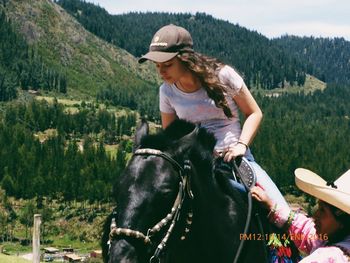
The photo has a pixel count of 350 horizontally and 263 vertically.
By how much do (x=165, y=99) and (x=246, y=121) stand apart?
2.31 ft

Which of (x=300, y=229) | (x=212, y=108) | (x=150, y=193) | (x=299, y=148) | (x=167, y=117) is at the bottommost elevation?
(x=299, y=148)

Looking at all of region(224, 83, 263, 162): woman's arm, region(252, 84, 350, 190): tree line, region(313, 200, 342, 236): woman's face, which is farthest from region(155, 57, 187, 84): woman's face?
region(252, 84, 350, 190): tree line

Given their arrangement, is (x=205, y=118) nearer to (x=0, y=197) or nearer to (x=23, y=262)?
(x=23, y=262)

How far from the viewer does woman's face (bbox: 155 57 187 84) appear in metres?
4.02

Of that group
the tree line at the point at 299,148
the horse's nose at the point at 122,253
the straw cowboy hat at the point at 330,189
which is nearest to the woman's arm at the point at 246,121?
the straw cowboy hat at the point at 330,189

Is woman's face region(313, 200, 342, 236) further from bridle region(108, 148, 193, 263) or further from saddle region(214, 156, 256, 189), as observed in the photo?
saddle region(214, 156, 256, 189)

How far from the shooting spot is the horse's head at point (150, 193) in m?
3.08

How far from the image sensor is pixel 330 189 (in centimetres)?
322

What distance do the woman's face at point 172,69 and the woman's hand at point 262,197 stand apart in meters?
1.04

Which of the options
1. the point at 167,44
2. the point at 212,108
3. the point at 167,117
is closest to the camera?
the point at 167,44

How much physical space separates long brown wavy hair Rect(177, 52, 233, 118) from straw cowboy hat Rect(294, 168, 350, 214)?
99cm

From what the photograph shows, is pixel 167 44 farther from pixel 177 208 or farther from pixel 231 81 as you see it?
pixel 177 208

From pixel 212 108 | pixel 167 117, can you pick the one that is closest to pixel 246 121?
pixel 212 108

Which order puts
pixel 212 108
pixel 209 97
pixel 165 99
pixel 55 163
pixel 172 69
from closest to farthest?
pixel 172 69 → pixel 209 97 → pixel 212 108 → pixel 165 99 → pixel 55 163
